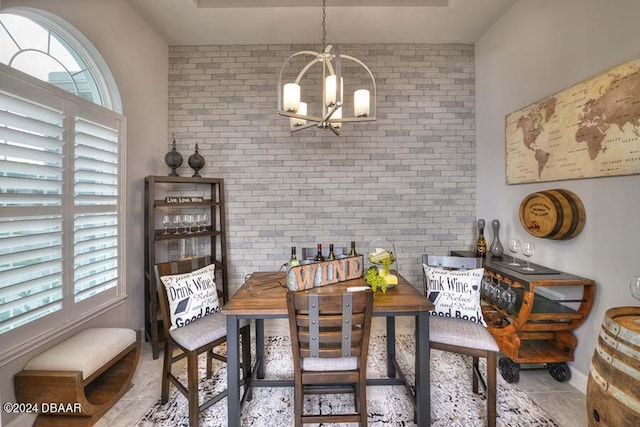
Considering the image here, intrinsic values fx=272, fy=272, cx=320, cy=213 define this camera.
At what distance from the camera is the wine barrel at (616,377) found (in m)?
0.95

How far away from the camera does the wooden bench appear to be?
1551mm

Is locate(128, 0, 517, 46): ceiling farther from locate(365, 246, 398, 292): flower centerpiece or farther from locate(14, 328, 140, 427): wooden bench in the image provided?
locate(14, 328, 140, 427): wooden bench

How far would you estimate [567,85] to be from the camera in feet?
6.84

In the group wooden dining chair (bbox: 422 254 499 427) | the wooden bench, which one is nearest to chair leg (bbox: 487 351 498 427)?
wooden dining chair (bbox: 422 254 499 427)

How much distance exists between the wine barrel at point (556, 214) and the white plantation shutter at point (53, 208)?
3492mm

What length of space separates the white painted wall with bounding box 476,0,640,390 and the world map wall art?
0.08m

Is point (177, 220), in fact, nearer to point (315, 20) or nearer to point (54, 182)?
point (54, 182)

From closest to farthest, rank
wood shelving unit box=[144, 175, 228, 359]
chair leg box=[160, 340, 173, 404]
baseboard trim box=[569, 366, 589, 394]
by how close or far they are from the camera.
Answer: chair leg box=[160, 340, 173, 404] < baseboard trim box=[569, 366, 589, 394] < wood shelving unit box=[144, 175, 228, 359]

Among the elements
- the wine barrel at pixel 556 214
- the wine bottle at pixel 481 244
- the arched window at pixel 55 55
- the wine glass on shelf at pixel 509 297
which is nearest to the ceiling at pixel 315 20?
the arched window at pixel 55 55

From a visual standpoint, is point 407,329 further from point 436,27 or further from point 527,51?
point 436,27

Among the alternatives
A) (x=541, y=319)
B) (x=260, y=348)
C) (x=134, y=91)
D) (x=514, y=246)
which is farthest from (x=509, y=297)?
(x=134, y=91)

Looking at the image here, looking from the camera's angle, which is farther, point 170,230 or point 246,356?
point 170,230

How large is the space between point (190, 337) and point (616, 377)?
2019 millimetres

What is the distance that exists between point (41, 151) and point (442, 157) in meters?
3.57
